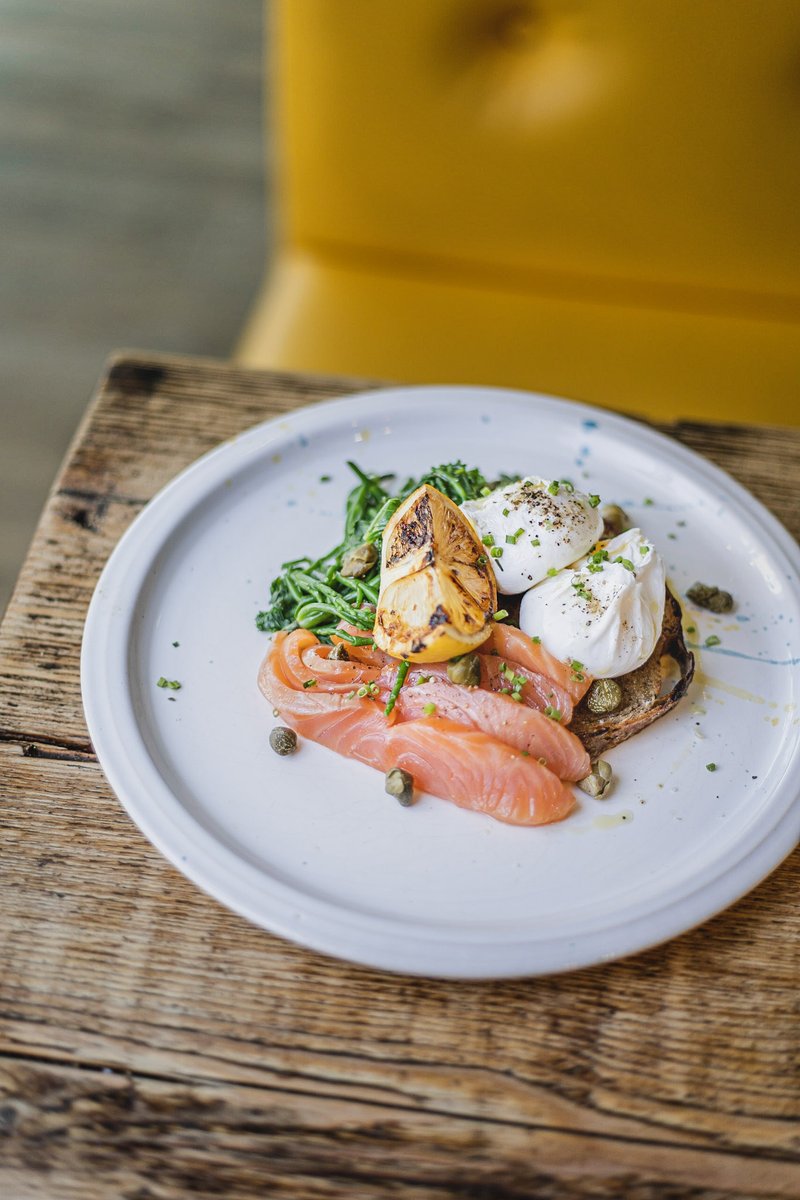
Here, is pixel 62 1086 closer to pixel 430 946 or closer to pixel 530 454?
pixel 430 946

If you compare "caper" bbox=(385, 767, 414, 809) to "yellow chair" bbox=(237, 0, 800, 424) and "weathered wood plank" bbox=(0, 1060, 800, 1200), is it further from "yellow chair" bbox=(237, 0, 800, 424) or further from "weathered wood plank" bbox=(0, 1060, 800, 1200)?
"yellow chair" bbox=(237, 0, 800, 424)

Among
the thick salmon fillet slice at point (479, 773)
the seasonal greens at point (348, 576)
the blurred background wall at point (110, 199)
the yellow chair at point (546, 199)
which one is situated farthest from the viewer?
the blurred background wall at point (110, 199)

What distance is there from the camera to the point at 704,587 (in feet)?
7.48

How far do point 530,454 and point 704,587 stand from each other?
0.55m

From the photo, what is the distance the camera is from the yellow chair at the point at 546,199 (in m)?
2.95

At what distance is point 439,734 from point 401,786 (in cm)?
12

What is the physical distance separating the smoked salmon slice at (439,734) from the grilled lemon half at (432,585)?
11 centimetres

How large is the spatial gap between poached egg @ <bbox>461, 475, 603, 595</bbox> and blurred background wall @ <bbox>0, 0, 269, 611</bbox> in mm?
2714

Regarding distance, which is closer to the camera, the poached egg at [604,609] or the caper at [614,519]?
the poached egg at [604,609]

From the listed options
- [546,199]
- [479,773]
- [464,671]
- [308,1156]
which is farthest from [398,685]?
[546,199]

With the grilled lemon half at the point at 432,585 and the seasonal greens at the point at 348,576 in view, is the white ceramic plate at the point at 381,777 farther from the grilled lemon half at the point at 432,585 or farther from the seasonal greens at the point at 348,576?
the grilled lemon half at the point at 432,585

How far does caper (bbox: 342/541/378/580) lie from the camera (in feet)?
7.18

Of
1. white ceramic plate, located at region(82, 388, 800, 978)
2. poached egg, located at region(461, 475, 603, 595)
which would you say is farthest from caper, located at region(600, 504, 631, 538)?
poached egg, located at region(461, 475, 603, 595)

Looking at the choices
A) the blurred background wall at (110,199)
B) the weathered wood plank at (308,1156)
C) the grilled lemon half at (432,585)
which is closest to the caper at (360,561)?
the grilled lemon half at (432,585)
